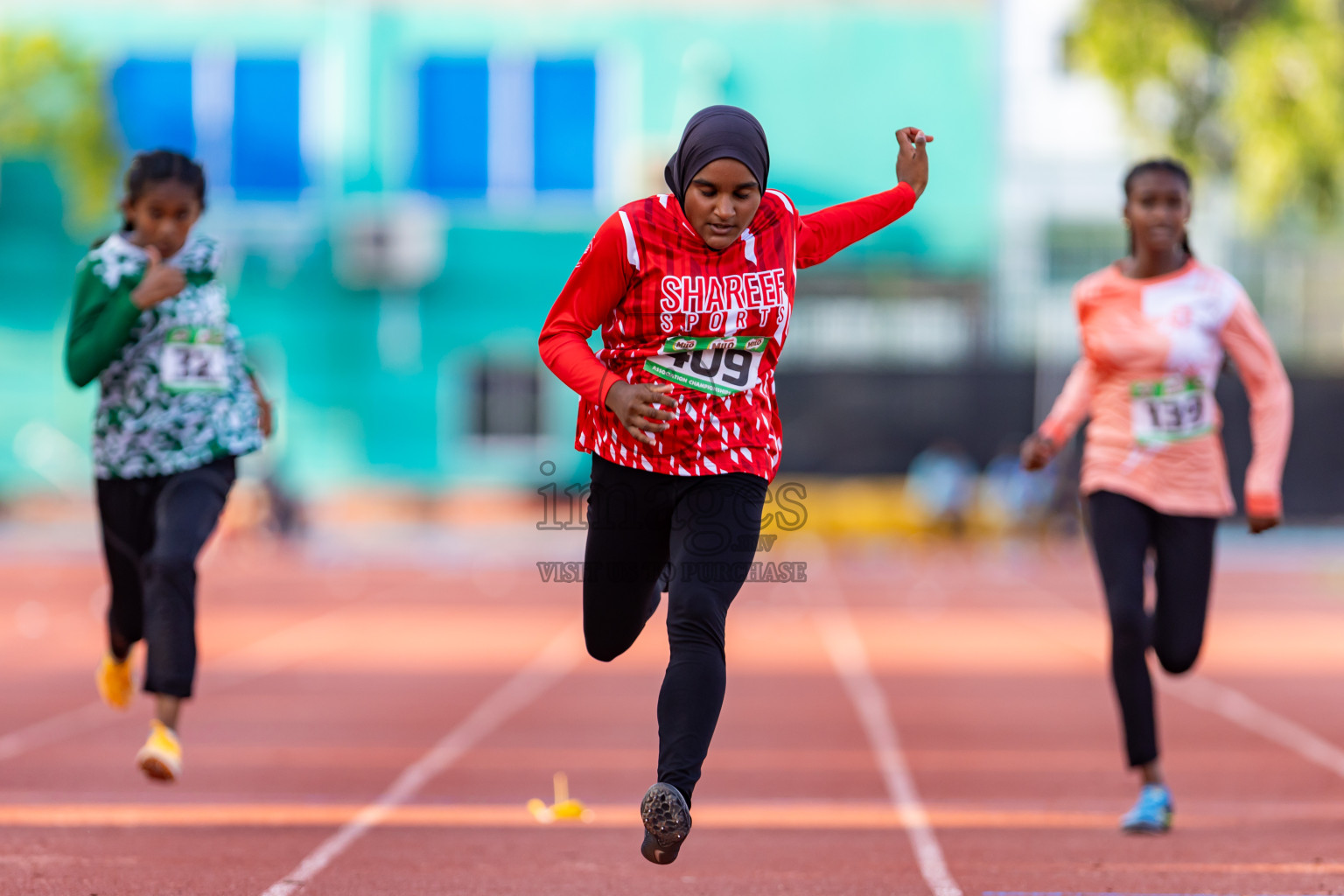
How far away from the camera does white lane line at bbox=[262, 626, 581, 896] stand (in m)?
5.35

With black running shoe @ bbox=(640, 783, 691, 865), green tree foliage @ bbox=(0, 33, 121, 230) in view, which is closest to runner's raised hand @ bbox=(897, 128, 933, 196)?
black running shoe @ bbox=(640, 783, 691, 865)

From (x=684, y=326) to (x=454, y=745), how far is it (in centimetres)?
428

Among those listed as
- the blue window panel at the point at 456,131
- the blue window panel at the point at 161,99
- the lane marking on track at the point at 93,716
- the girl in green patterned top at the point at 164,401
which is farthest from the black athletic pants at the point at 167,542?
the blue window panel at the point at 161,99

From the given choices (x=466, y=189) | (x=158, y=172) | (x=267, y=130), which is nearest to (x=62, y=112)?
(x=267, y=130)

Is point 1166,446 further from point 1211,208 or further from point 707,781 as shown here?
point 1211,208

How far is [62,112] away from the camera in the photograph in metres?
29.0

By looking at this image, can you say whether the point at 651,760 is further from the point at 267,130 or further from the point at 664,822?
the point at 267,130

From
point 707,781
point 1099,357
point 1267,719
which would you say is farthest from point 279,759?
point 1267,719

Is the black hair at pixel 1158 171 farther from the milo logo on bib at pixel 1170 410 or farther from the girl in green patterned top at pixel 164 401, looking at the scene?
the girl in green patterned top at pixel 164 401

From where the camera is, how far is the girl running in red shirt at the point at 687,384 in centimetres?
437

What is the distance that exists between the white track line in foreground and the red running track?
28mm

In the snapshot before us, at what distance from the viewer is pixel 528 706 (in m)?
9.95

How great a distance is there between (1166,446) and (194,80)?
26.2 metres

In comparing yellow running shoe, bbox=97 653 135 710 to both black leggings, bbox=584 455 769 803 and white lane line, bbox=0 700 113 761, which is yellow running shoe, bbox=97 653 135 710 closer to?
white lane line, bbox=0 700 113 761
